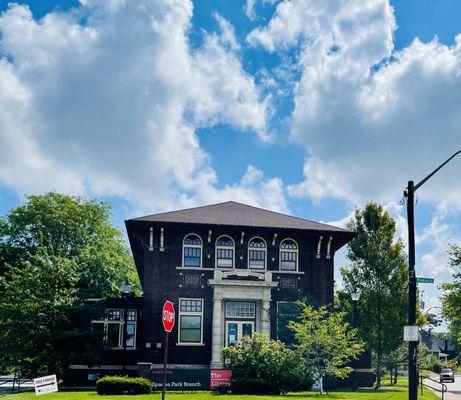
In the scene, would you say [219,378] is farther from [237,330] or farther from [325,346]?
[237,330]

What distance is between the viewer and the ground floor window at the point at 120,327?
35.6 m

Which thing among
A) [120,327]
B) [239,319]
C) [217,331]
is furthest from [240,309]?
[120,327]

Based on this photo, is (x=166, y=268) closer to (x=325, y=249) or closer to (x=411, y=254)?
(x=325, y=249)

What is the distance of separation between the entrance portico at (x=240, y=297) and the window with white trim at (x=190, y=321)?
2.99 ft

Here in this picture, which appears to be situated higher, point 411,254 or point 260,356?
point 411,254

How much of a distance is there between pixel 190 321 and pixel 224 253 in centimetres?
414

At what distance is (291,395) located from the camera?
26656 mm

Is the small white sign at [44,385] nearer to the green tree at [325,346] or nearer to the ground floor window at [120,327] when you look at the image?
the green tree at [325,346]

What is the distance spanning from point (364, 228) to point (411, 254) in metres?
28.9

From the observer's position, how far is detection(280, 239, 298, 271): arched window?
35.1 m

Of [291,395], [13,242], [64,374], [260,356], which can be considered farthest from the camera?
[13,242]

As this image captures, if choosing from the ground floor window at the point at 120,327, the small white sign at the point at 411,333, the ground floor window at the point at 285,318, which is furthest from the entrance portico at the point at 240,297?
the small white sign at the point at 411,333

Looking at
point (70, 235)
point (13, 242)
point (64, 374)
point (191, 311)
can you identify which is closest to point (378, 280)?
point (191, 311)

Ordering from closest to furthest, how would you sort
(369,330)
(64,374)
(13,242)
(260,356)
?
(260,356), (64,374), (369,330), (13,242)
